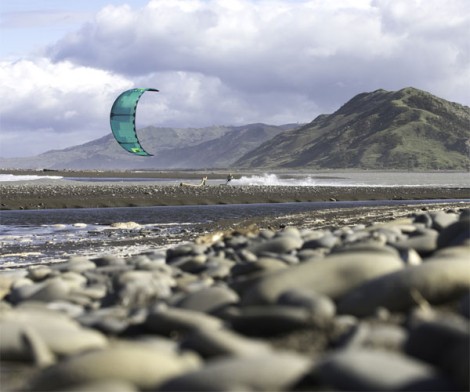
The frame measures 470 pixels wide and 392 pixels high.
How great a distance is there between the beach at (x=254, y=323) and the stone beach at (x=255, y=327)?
1cm

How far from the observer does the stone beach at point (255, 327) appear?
5.43m

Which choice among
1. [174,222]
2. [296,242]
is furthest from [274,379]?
[174,222]

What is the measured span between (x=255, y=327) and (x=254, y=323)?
5 centimetres

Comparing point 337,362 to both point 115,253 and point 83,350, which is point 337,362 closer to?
point 83,350

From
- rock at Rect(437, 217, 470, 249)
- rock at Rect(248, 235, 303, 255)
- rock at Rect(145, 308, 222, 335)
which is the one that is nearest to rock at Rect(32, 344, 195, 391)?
rock at Rect(145, 308, 222, 335)

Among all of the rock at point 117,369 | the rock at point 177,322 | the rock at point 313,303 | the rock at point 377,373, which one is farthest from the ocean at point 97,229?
the rock at point 377,373

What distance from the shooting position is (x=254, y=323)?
696cm

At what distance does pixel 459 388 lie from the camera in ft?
17.4

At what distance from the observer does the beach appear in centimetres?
546

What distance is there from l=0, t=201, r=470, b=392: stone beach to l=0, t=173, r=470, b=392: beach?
0.01 metres

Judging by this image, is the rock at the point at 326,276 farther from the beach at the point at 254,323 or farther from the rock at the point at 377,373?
the rock at the point at 377,373

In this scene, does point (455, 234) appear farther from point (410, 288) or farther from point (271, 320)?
point (271, 320)

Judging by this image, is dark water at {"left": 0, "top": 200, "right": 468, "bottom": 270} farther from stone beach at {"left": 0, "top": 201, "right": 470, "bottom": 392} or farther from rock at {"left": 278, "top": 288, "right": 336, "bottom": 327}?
rock at {"left": 278, "top": 288, "right": 336, "bottom": 327}

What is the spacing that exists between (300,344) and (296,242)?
19.6ft
